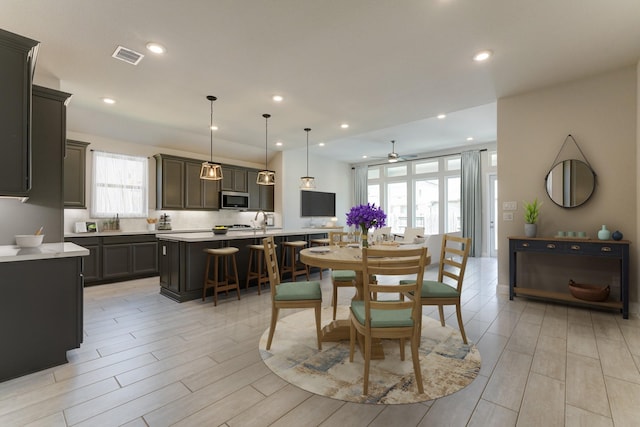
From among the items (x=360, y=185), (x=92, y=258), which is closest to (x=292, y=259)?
(x=92, y=258)

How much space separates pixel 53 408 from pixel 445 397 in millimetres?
2417

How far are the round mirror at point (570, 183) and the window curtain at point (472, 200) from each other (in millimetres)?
4260

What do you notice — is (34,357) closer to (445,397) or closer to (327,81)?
(445,397)

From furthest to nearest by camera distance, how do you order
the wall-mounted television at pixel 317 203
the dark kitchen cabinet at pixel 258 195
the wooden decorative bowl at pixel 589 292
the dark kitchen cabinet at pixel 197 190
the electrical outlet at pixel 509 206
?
the wall-mounted television at pixel 317 203
the dark kitchen cabinet at pixel 258 195
the dark kitchen cabinet at pixel 197 190
the electrical outlet at pixel 509 206
the wooden decorative bowl at pixel 589 292

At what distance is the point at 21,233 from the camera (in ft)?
9.66

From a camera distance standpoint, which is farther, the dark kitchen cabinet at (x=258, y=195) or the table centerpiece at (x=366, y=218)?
the dark kitchen cabinet at (x=258, y=195)

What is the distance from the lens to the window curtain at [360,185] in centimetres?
1049

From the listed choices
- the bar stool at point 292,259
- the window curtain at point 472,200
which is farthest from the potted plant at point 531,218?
the window curtain at point 472,200

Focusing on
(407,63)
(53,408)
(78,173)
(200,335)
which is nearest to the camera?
(53,408)

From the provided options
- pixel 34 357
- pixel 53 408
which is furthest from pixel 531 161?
pixel 34 357

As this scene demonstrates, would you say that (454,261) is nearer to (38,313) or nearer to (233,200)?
(38,313)

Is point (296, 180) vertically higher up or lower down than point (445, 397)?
higher up

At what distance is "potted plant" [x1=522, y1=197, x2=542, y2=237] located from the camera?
3.91m

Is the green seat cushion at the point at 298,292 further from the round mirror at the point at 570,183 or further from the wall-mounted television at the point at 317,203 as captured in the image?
the wall-mounted television at the point at 317,203
